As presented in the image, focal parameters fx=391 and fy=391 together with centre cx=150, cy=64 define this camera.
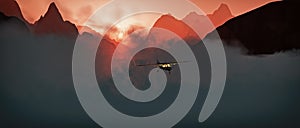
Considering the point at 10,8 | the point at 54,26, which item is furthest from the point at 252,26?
the point at 54,26

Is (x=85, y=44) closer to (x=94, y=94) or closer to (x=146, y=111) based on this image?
(x=94, y=94)

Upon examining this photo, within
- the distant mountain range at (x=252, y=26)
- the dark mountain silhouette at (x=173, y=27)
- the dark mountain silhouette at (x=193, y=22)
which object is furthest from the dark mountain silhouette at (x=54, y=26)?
the dark mountain silhouette at (x=193, y=22)

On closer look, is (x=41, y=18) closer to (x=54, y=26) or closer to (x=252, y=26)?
(x=54, y=26)

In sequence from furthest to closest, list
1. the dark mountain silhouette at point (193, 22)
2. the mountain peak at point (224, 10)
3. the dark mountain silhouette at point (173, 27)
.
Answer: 1. the dark mountain silhouette at point (173, 27)
2. the dark mountain silhouette at point (193, 22)
3. the mountain peak at point (224, 10)

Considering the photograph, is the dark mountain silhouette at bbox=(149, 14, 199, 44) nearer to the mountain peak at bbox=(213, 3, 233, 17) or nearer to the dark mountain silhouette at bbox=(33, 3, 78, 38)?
the mountain peak at bbox=(213, 3, 233, 17)

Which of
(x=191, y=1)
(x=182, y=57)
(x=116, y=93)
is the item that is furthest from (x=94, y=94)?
(x=191, y=1)

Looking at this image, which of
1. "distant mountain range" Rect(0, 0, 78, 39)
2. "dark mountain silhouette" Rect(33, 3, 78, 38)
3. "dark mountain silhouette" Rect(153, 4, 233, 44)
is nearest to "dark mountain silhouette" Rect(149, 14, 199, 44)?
"dark mountain silhouette" Rect(153, 4, 233, 44)

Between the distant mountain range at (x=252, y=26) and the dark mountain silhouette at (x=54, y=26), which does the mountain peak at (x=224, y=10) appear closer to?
the distant mountain range at (x=252, y=26)
